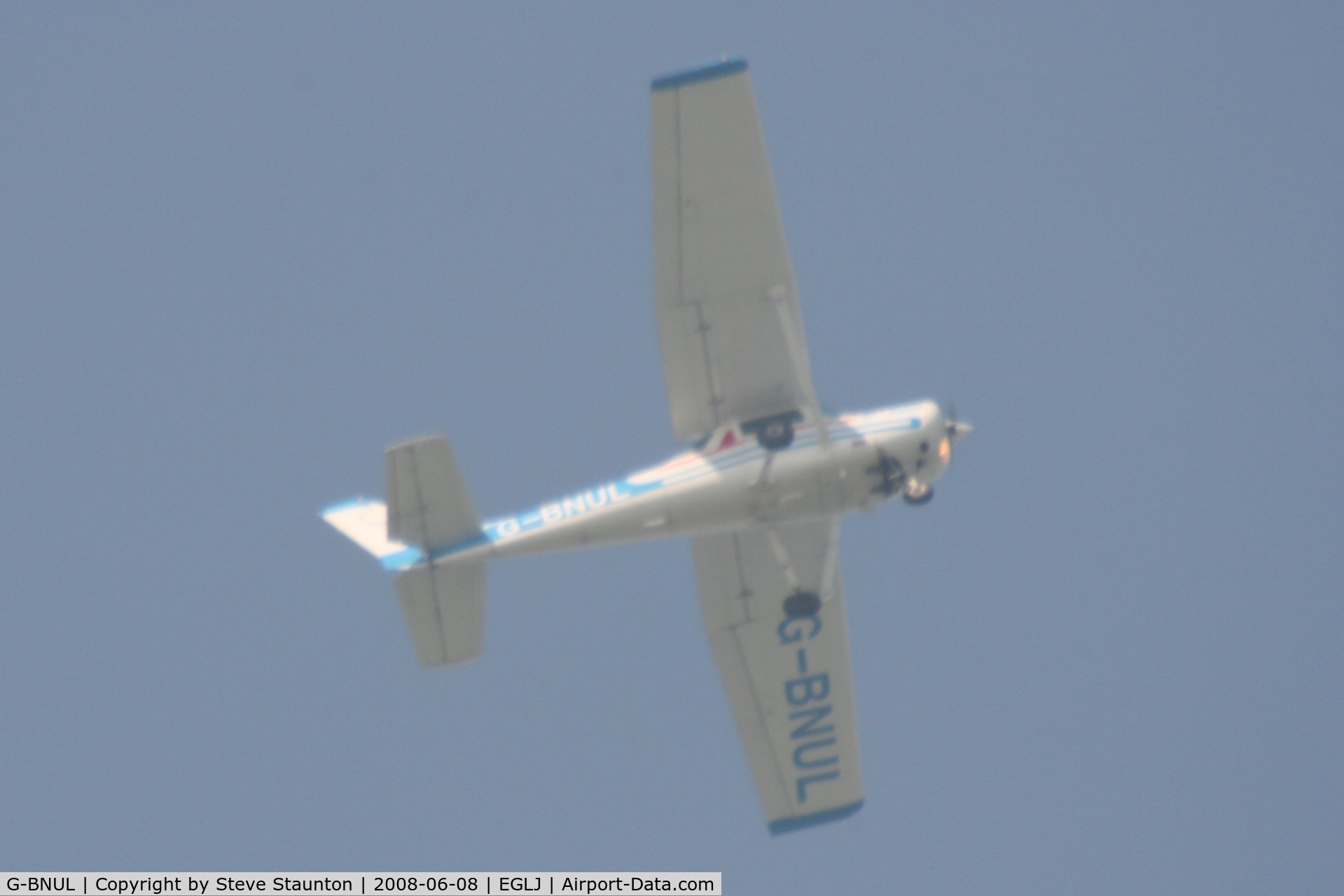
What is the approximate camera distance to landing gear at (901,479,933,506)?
74.6 feet

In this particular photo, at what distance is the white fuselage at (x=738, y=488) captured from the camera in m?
22.5

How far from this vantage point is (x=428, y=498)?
21.9 m

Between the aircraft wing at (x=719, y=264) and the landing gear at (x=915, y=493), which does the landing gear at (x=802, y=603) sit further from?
the aircraft wing at (x=719, y=264)

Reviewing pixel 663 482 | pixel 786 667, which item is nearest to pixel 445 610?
pixel 663 482

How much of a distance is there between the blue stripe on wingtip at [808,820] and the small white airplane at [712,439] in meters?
3.90

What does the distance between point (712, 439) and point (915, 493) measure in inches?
107

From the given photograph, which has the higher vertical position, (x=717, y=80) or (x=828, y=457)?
(x=717, y=80)

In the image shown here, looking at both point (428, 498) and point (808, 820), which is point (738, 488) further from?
point (808, 820)

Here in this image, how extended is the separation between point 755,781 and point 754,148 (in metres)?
10.3

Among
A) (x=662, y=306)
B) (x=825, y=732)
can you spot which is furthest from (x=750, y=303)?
(x=825, y=732)

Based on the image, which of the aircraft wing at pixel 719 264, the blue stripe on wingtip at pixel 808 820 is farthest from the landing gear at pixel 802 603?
the blue stripe on wingtip at pixel 808 820

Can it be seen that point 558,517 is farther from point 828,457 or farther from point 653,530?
point 828,457

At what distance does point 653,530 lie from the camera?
74.5ft

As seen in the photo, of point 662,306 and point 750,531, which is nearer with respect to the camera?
point 662,306
